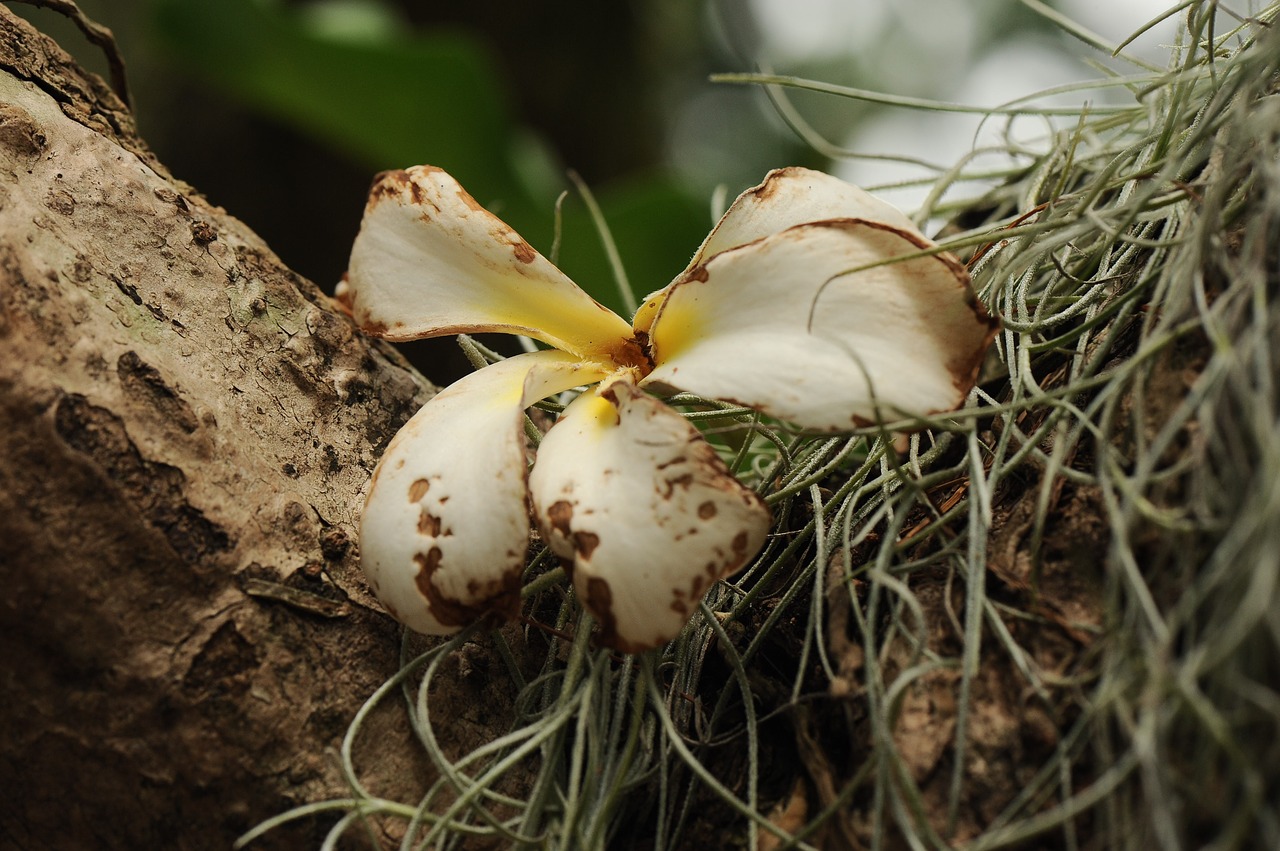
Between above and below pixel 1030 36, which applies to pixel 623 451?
below

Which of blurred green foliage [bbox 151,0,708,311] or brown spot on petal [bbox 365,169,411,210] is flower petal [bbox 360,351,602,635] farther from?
blurred green foliage [bbox 151,0,708,311]

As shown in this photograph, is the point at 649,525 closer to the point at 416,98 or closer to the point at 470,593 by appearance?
the point at 470,593

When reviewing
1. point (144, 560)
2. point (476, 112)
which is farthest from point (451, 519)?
point (476, 112)

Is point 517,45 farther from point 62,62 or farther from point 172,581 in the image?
point 172,581

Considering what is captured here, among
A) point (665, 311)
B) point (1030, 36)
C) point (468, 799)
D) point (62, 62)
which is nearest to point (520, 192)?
point (62, 62)

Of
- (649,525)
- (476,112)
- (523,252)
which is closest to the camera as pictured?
(649,525)

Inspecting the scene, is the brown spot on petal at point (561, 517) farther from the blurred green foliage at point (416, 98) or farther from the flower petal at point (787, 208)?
the blurred green foliage at point (416, 98)

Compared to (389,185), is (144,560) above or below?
below
